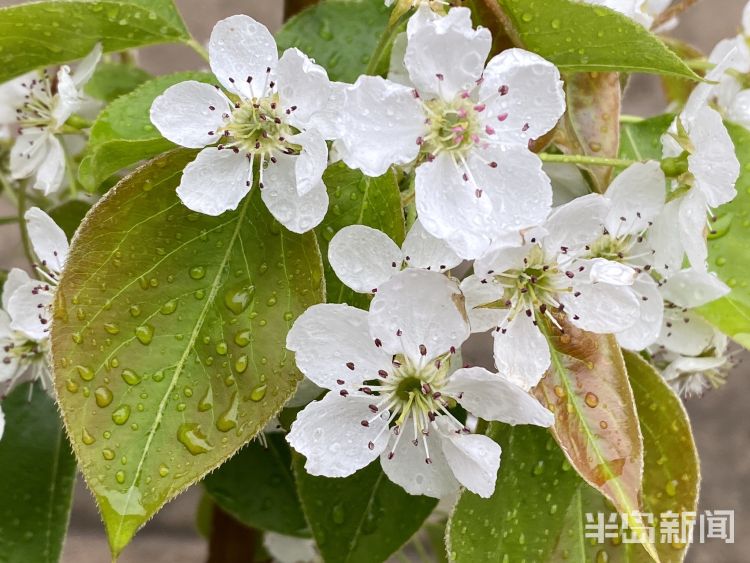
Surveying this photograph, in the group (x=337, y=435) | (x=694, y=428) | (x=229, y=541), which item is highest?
(x=337, y=435)

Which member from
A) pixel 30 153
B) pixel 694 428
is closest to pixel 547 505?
pixel 30 153

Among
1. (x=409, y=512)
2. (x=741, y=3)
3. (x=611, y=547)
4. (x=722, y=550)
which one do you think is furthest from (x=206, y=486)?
(x=741, y=3)

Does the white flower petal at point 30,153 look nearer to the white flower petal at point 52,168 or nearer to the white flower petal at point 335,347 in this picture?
the white flower petal at point 52,168

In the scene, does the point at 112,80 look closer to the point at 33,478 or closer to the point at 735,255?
the point at 33,478

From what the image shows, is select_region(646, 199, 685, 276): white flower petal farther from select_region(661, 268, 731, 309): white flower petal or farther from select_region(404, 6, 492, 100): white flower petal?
select_region(404, 6, 492, 100): white flower petal

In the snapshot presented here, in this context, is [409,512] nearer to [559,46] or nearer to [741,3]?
[559,46]

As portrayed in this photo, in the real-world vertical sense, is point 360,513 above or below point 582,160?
below

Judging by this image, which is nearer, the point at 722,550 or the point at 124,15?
the point at 124,15
